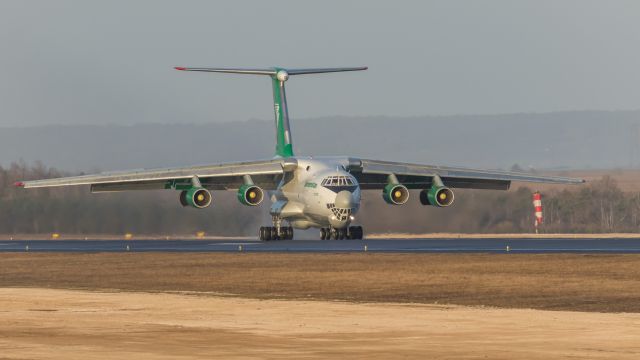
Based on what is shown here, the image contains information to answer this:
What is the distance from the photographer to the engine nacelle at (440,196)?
5853 centimetres

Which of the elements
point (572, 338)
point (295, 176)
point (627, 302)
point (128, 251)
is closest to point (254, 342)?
point (572, 338)

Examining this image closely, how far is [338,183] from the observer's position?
55.1 metres

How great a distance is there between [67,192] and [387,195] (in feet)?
56.6

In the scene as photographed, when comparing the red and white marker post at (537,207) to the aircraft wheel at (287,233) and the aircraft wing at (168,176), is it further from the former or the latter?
the aircraft wing at (168,176)

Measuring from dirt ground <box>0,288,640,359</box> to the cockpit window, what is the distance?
28.9 m

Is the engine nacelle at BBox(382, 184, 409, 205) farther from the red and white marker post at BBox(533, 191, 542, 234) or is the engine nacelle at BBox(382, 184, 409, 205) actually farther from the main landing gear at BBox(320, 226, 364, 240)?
the red and white marker post at BBox(533, 191, 542, 234)

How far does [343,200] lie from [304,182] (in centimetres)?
322

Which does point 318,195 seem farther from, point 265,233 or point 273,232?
point 265,233

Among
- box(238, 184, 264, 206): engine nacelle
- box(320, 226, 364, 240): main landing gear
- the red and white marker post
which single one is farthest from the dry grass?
the red and white marker post

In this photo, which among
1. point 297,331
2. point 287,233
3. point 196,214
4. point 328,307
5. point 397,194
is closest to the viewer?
point 297,331

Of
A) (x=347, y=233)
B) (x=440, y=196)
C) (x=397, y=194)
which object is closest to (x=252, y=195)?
(x=347, y=233)

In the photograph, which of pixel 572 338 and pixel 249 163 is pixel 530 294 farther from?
pixel 249 163

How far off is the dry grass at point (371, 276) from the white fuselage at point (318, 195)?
36.7ft

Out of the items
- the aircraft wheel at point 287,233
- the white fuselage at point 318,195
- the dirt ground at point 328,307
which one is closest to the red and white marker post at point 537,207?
the white fuselage at point 318,195
